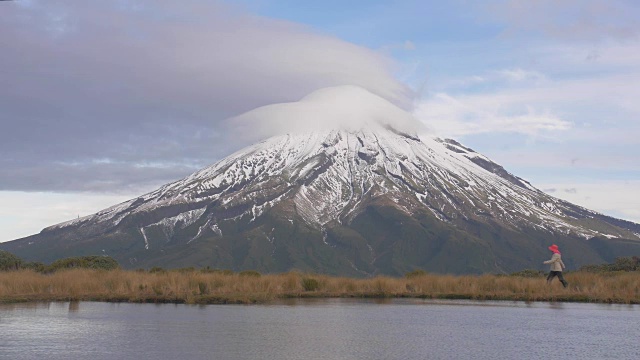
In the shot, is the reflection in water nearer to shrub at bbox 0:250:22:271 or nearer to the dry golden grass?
the dry golden grass

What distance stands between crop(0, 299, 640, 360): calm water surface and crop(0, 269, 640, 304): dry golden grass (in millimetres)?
2664

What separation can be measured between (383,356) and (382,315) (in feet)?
33.5

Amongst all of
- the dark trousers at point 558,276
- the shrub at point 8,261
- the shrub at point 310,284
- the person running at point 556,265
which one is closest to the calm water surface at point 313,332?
the person running at point 556,265

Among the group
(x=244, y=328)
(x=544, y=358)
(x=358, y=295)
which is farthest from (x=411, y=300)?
(x=544, y=358)

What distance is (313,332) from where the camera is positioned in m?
25.6

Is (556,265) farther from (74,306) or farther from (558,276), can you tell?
(74,306)

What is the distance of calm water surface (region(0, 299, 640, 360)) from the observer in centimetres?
2173

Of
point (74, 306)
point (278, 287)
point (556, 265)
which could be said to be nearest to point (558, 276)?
point (556, 265)

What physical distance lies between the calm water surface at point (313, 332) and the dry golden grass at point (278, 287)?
266cm

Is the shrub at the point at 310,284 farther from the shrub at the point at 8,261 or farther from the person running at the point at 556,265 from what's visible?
the shrub at the point at 8,261

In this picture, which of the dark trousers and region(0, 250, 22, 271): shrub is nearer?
the dark trousers

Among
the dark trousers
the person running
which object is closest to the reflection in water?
the person running

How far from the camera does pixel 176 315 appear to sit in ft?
99.8

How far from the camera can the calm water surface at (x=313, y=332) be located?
21.7 meters
